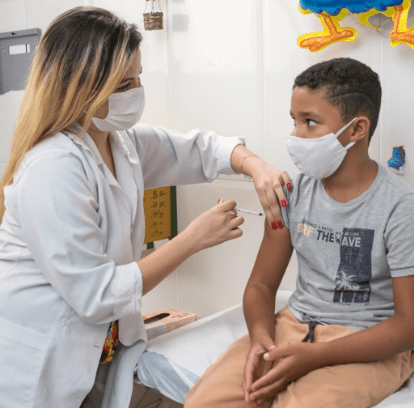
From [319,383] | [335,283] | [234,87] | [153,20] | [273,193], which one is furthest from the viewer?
[153,20]

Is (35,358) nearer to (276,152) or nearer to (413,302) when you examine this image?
(413,302)

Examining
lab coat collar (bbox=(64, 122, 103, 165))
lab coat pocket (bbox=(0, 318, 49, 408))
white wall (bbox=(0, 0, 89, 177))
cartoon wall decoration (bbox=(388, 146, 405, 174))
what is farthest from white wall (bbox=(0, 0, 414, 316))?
lab coat pocket (bbox=(0, 318, 49, 408))

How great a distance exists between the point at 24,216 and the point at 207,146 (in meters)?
0.81

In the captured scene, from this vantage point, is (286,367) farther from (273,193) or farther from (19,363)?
(19,363)

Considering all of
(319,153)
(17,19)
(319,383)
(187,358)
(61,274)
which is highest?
(17,19)

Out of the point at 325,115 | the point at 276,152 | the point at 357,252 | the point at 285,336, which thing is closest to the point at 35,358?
the point at 285,336

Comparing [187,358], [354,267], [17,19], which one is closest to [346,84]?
[354,267]

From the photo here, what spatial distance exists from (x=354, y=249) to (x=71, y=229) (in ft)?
2.59

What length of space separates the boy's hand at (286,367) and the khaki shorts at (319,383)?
0.02 m

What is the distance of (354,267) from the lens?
143 cm

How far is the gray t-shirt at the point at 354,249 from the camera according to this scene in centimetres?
136

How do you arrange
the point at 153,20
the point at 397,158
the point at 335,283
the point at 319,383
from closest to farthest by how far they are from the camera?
the point at 319,383 < the point at 335,283 < the point at 397,158 < the point at 153,20

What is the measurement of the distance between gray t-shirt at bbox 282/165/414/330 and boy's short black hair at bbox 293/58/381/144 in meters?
0.20

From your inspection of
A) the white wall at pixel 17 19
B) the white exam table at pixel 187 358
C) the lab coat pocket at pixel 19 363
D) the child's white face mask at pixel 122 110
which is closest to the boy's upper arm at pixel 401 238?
the white exam table at pixel 187 358
